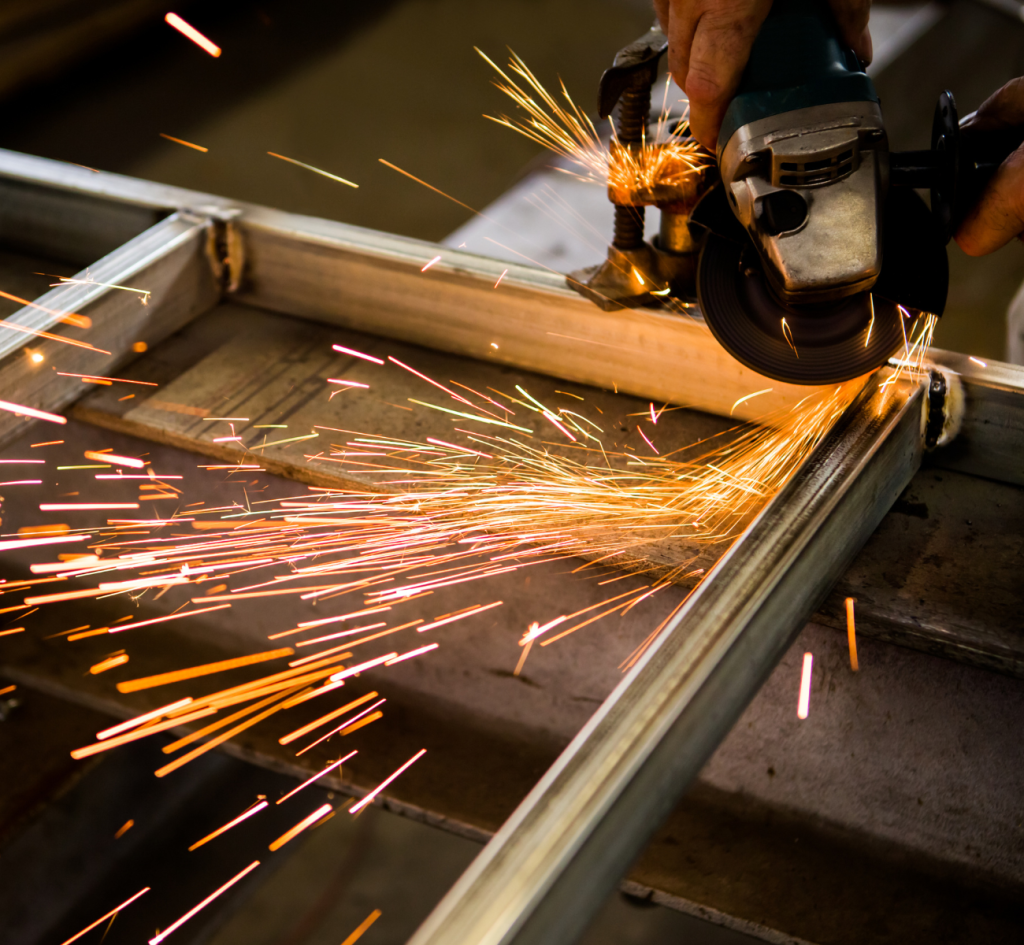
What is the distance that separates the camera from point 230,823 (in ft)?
7.04

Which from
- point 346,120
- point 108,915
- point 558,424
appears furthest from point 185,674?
point 346,120

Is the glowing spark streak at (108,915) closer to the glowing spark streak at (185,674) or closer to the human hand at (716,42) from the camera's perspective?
the glowing spark streak at (185,674)

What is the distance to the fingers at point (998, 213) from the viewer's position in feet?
3.82

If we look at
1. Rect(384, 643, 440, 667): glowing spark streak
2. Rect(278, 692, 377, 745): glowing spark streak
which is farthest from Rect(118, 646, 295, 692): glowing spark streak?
Rect(384, 643, 440, 667): glowing spark streak

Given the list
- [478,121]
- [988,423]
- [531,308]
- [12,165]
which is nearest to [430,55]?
[478,121]

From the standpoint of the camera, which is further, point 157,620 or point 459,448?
point 157,620

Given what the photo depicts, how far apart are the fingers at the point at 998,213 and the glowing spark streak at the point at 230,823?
1.78 metres

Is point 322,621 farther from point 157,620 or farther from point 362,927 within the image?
point 362,927

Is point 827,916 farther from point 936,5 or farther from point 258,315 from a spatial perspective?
point 936,5

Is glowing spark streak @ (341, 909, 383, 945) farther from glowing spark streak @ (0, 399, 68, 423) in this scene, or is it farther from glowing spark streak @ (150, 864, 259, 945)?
glowing spark streak @ (0, 399, 68, 423)

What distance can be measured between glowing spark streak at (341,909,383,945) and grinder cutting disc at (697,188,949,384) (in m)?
1.73

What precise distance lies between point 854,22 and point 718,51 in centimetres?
18

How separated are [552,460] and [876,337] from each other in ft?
1.53

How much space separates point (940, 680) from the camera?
1342 mm
